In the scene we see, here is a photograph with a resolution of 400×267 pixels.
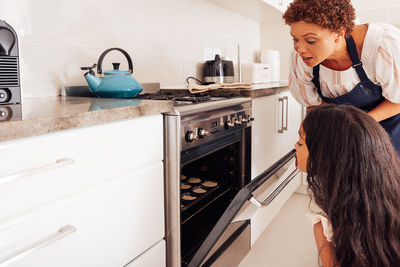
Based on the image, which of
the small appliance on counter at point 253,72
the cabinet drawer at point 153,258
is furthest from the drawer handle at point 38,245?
the small appliance on counter at point 253,72

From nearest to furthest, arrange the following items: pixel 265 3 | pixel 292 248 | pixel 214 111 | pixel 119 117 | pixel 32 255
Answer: pixel 32 255
pixel 119 117
pixel 214 111
pixel 292 248
pixel 265 3

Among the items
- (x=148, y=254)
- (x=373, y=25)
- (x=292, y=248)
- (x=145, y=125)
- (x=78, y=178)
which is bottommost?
(x=292, y=248)

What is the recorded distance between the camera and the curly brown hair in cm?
116

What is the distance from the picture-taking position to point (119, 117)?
89 cm

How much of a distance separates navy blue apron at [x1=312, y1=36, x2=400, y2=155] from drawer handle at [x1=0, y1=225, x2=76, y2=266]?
1114 millimetres

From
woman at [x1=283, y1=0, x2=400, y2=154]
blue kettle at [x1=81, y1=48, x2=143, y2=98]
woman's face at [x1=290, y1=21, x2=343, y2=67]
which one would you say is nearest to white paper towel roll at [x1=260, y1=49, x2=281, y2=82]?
woman at [x1=283, y1=0, x2=400, y2=154]

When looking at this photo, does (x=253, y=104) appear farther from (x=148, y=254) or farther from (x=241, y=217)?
(x=148, y=254)

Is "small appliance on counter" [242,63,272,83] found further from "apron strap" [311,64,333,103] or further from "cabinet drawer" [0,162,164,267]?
"cabinet drawer" [0,162,164,267]

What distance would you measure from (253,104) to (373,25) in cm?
58

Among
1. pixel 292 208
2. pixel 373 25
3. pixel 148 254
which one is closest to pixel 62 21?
pixel 148 254

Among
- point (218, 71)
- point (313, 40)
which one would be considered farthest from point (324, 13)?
point (218, 71)

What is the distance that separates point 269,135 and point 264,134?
0.08 m

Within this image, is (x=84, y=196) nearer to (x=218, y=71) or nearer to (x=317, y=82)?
(x=317, y=82)

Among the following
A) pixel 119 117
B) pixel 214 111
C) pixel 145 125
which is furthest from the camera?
pixel 214 111
